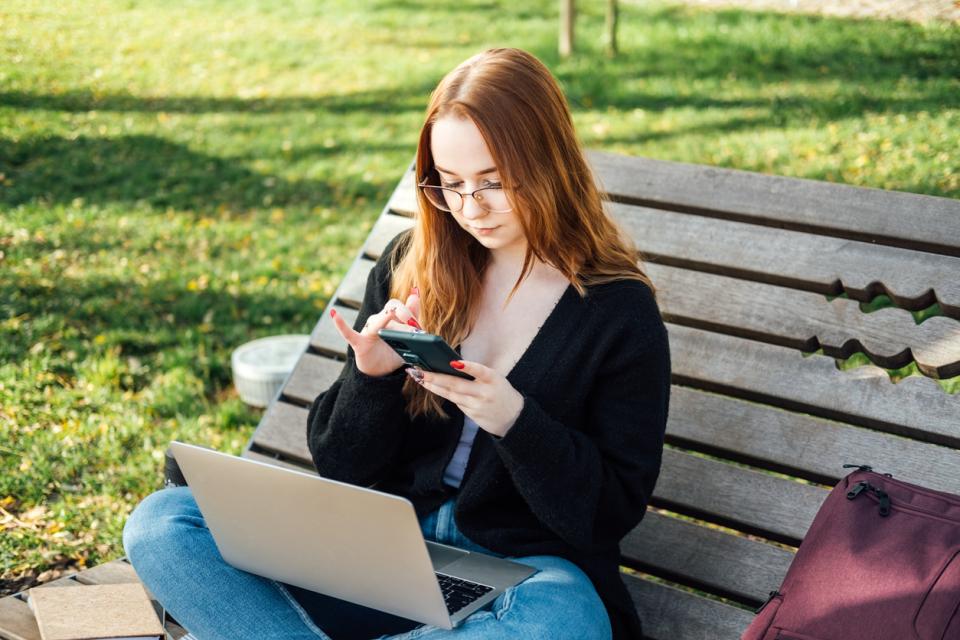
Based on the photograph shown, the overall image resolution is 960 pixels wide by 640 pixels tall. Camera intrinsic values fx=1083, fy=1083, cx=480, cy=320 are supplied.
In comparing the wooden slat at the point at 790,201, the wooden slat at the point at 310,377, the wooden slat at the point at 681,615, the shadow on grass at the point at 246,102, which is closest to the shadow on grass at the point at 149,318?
the wooden slat at the point at 310,377

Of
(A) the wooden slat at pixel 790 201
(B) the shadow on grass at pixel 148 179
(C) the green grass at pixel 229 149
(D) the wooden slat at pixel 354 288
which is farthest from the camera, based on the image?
(B) the shadow on grass at pixel 148 179

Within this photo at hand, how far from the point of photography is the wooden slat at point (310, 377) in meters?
3.11

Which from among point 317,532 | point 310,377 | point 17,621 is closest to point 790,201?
point 310,377

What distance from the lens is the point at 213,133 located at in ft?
23.2

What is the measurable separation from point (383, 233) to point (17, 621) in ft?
4.96

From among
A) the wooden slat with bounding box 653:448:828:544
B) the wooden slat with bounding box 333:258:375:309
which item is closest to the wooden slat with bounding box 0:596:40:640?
the wooden slat with bounding box 333:258:375:309

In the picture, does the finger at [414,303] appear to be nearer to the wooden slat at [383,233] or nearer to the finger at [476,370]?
the finger at [476,370]

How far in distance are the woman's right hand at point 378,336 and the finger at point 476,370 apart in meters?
0.20

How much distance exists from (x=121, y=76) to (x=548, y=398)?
645 cm

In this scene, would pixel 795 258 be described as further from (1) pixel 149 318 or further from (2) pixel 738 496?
(1) pixel 149 318

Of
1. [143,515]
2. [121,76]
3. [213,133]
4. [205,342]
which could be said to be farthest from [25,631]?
[121,76]

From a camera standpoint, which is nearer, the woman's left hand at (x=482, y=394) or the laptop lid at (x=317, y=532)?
the laptop lid at (x=317, y=532)

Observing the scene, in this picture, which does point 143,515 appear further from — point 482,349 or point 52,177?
point 52,177

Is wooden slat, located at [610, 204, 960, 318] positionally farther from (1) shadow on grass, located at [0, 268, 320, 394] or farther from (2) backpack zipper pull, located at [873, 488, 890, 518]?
(1) shadow on grass, located at [0, 268, 320, 394]
